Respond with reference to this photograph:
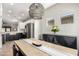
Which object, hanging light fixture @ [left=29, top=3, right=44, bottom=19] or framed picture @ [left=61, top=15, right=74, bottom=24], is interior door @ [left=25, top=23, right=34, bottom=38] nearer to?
hanging light fixture @ [left=29, top=3, right=44, bottom=19]

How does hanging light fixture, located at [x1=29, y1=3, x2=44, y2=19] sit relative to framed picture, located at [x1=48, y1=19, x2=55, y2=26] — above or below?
above

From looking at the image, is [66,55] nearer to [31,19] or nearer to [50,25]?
[50,25]

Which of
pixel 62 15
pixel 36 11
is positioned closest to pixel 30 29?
pixel 36 11

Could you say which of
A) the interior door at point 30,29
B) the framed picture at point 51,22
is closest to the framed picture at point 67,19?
the framed picture at point 51,22

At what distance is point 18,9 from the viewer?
2607 millimetres

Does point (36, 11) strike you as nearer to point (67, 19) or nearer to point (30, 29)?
point (30, 29)

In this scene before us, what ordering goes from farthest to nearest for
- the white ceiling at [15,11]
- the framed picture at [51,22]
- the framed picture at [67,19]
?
the framed picture at [51,22] < the framed picture at [67,19] < the white ceiling at [15,11]

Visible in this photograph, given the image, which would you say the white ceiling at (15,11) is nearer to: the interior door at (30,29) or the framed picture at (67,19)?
the interior door at (30,29)

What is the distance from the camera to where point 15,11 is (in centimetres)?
262

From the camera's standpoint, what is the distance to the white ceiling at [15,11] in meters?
2.43

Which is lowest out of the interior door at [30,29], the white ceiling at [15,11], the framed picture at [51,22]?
the interior door at [30,29]

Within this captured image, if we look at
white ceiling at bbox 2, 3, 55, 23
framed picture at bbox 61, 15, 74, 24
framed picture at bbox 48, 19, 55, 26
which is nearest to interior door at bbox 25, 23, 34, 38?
white ceiling at bbox 2, 3, 55, 23

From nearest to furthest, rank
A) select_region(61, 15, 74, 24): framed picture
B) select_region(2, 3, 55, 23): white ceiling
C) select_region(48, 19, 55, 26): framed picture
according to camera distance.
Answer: select_region(2, 3, 55, 23): white ceiling, select_region(61, 15, 74, 24): framed picture, select_region(48, 19, 55, 26): framed picture

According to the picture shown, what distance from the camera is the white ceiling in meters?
2.43
